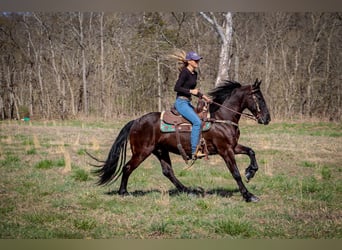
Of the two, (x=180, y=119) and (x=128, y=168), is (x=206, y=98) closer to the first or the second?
(x=180, y=119)

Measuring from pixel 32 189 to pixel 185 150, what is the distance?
173 centimetres

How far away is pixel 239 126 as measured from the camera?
4.90 meters

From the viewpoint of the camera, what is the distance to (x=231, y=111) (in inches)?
190

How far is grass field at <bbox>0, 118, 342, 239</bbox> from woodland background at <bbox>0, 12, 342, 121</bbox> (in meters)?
0.26

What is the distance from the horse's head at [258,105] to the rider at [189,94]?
0.47 meters

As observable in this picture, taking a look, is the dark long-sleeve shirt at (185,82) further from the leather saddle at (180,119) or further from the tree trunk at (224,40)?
the tree trunk at (224,40)

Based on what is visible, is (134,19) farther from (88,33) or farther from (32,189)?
(32,189)

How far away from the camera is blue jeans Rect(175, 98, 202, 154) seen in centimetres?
468

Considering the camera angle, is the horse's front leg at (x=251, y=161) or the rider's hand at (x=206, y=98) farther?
the rider's hand at (x=206, y=98)

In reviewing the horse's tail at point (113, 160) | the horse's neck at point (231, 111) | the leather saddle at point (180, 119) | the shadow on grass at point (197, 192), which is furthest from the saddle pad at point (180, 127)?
the shadow on grass at point (197, 192)

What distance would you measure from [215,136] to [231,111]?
324 millimetres

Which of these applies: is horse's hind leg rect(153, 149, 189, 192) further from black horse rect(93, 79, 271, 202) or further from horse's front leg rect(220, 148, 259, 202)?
horse's front leg rect(220, 148, 259, 202)

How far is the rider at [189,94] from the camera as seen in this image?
4676mm

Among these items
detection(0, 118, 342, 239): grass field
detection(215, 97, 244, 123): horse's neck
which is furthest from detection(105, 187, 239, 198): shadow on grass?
detection(215, 97, 244, 123): horse's neck
